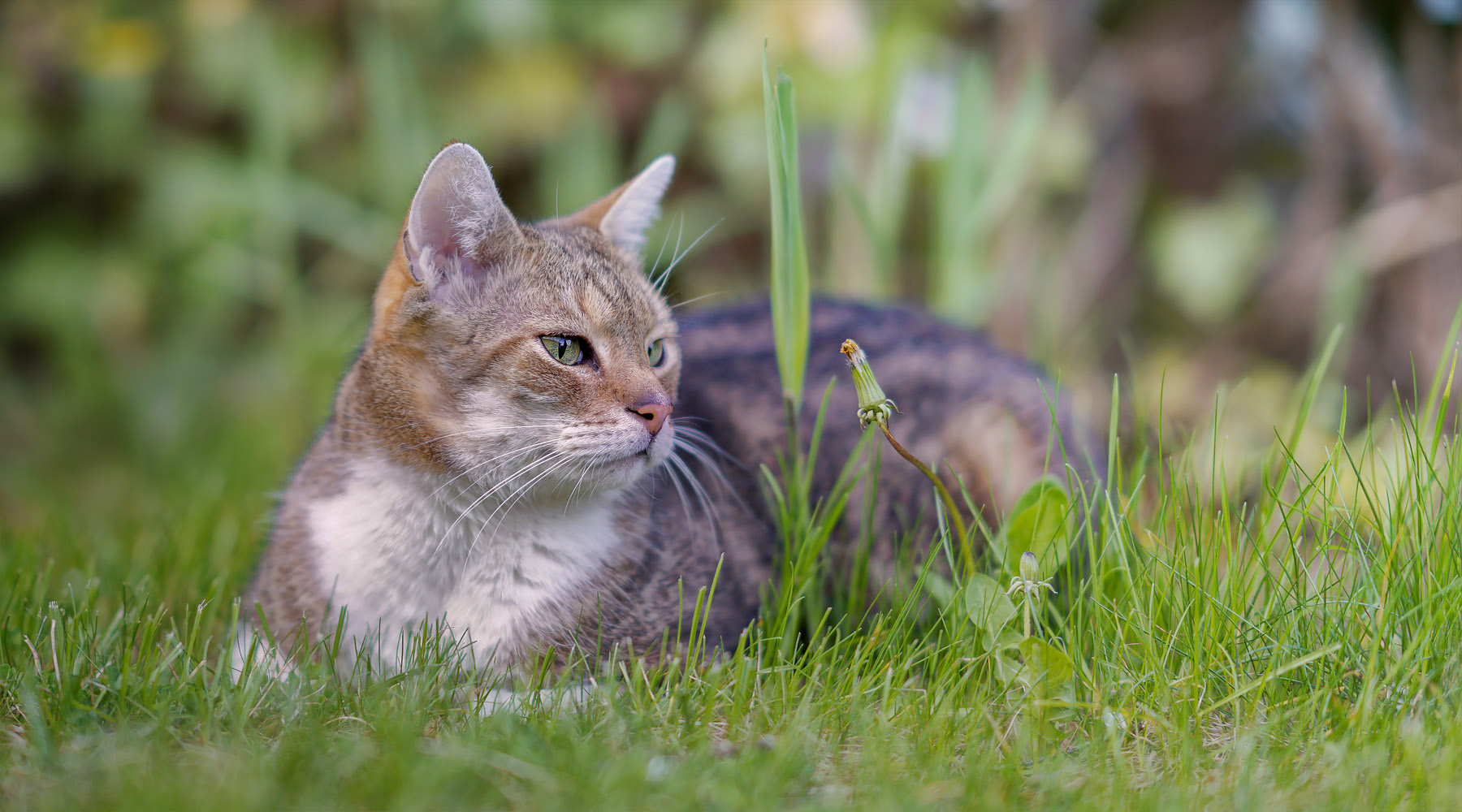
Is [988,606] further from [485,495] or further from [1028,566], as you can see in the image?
[485,495]

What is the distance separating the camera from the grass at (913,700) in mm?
1607

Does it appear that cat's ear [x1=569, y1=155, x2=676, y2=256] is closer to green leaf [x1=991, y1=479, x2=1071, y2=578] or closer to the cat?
the cat

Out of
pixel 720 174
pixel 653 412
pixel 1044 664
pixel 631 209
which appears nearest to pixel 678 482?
pixel 653 412

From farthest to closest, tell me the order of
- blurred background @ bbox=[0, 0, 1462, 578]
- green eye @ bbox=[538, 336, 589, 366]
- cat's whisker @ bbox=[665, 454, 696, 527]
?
blurred background @ bbox=[0, 0, 1462, 578] → cat's whisker @ bbox=[665, 454, 696, 527] → green eye @ bbox=[538, 336, 589, 366]

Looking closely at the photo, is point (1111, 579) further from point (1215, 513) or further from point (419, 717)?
point (419, 717)

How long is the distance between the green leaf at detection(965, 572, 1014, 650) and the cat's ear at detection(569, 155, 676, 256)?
3.63ft

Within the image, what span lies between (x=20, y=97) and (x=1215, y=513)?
Result: 15.3 feet

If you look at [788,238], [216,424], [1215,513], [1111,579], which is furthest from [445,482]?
[216,424]

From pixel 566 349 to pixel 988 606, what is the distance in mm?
916

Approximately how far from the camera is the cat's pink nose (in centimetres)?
215

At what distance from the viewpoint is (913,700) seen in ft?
6.54

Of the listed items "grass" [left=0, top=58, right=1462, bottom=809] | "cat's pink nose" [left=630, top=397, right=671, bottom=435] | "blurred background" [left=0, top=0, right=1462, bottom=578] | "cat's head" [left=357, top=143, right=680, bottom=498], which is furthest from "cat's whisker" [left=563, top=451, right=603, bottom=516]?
"blurred background" [left=0, top=0, right=1462, bottom=578]

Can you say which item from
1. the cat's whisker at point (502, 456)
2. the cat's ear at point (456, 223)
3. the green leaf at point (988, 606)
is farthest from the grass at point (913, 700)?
the cat's ear at point (456, 223)

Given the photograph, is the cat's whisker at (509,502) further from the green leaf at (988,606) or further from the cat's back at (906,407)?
the green leaf at (988,606)
